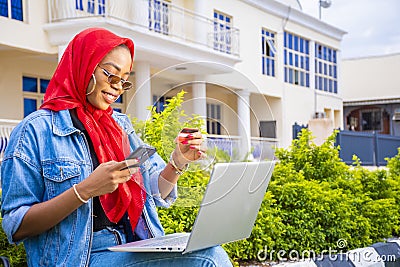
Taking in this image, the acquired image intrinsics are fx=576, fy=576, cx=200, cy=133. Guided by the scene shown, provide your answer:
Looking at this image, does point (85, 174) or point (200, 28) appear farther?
point (200, 28)

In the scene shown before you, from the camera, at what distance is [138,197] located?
6.95 ft

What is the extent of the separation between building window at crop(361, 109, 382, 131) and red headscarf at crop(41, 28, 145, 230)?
32681 mm

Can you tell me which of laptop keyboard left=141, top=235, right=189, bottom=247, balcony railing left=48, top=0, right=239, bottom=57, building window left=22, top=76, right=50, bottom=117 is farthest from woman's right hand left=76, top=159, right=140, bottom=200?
building window left=22, top=76, right=50, bottom=117

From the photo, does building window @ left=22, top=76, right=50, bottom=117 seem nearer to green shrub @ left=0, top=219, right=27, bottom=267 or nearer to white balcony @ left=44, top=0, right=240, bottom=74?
white balcony @ left=44, top=0, right=240, bottom=74

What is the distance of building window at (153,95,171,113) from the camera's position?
1.92 meters

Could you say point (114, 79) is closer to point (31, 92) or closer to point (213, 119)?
point (213, 119)

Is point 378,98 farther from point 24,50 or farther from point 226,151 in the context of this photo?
point 226,151

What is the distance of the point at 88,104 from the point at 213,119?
522 millimetres

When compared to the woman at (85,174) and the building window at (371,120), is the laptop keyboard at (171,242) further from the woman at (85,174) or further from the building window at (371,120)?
the building window at (371,120)

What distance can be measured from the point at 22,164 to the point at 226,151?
2.24 feet

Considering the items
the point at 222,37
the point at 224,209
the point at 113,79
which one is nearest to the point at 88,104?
the point at 113,79

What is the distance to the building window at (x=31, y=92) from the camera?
12.4 m

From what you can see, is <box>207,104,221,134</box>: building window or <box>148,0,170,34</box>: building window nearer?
<box>207,104,221,134</box>: building window

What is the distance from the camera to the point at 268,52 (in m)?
21.3
